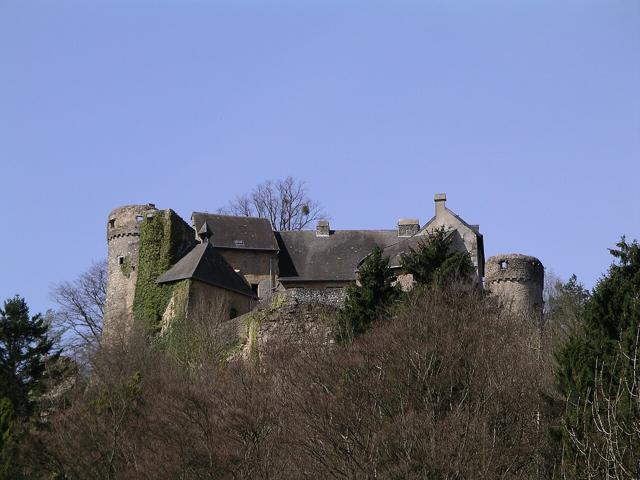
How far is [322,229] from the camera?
169ft

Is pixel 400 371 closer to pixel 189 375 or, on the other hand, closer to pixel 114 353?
pixel 189 375

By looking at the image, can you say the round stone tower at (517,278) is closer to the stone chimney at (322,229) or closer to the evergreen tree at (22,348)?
the stone chimney at (322,229)

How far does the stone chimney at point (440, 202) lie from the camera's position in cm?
4697

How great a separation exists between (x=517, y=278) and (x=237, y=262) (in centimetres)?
1083

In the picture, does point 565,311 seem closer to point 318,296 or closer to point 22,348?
point 318,296

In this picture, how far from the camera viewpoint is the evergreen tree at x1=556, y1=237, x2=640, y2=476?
20484 mm

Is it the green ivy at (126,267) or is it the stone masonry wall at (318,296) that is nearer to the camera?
the stone masonry wall at (318,296)

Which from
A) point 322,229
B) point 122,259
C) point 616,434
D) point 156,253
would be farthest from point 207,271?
point 616,434

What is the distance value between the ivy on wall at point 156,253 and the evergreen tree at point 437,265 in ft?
41.5

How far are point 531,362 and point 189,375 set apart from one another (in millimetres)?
9813

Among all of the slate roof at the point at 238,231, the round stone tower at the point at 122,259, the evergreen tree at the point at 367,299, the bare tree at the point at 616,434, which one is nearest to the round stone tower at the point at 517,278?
the slate roof at the point at 238,231

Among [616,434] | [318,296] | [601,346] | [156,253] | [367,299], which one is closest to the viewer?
[616,434]

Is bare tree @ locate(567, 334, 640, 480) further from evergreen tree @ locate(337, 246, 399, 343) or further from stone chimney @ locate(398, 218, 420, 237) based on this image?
stone chimney @ locate(398, 218, 420, 237)

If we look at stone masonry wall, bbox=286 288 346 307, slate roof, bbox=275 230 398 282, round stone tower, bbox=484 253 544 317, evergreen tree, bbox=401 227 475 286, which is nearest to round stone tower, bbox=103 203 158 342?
slate roof, bbox=275 230 398 282
